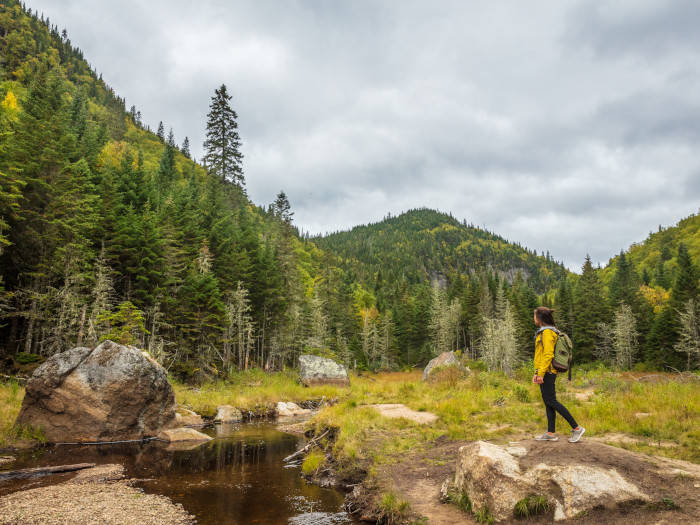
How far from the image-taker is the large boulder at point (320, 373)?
3569 cm

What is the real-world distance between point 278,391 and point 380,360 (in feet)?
166

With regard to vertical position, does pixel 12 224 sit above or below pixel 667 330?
above

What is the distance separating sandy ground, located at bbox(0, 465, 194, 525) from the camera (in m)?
7.14

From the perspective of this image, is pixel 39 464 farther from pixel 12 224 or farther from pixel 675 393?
pixel 675 393

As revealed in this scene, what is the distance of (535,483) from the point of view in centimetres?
605

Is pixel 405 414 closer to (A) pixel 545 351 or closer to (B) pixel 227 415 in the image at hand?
(A) pixel 545 351

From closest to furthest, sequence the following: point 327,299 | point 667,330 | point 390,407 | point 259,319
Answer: point 390,407
point 259,319
point 667,330
point 327,299

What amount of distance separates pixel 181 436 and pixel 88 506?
867 cm

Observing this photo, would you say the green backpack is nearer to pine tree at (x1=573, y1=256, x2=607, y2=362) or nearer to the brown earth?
the brown earth

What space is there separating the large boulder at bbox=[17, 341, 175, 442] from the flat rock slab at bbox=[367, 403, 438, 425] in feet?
32.9

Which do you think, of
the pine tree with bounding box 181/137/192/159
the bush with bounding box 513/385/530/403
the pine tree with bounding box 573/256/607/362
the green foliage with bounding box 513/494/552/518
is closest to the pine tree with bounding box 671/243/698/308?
the pine tree with bounding box 573/256/607/362

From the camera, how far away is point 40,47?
107 meters

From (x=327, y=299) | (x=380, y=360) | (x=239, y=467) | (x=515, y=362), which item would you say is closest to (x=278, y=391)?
(x=239, y=467)

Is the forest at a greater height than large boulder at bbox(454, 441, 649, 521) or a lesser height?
greater
